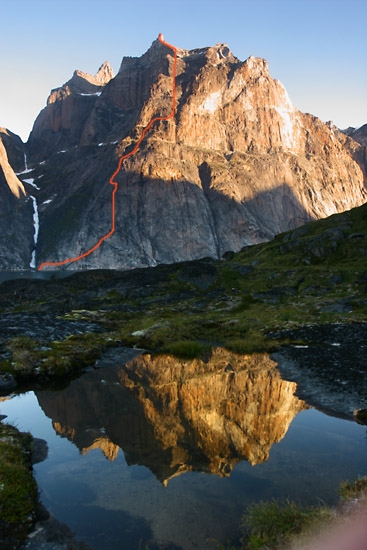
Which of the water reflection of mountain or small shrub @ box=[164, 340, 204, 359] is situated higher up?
small shrub @ box=[164, 340, 204, 359]

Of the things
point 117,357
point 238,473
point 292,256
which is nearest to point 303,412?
point 238,473

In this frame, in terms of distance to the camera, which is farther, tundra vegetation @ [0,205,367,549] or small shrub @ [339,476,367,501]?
tundra vegetation @ [0,205,367,549]

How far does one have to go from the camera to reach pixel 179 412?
20.3m

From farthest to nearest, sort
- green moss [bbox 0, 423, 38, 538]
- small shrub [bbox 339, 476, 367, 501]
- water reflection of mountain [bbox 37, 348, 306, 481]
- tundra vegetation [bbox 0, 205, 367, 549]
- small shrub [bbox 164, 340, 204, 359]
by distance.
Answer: small shrub [bbox 164, 340, 204, 359] < water reflection of mountain [bbox 37, 348, 306, 481] < tundra vegetation [bbox 0, 205, 367, 549] < green moss [bbox 0, 423, 38, 538] < small shrub [bbox 339, 476, 367, 501]

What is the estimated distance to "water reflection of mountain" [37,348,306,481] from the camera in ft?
53.7

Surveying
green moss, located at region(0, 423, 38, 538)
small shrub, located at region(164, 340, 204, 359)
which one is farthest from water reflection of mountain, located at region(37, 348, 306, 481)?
green moss, located at region(0, 423, 38, 538)

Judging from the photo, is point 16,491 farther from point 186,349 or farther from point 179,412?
point 186,349

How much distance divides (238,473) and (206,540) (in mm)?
3901

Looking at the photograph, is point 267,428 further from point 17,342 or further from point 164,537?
point 17,342

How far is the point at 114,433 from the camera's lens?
18.4 m

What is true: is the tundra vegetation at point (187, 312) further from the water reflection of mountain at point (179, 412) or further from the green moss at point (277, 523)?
the water reflection of mountain at point (179, 412)

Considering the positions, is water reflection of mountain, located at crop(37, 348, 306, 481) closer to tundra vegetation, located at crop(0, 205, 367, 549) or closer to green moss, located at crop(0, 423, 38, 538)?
green moss, located at crop(0, 423, 38, 538)

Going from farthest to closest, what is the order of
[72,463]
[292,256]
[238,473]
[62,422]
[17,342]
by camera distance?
[292,256]
[17,342]
[62,422]
[72,463]
[238,473]

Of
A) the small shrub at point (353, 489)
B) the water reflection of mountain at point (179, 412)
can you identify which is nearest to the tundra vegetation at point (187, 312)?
the small shrub at point (353, 489)
